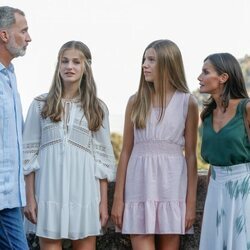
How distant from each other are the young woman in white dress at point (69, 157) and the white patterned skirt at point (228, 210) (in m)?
0.65

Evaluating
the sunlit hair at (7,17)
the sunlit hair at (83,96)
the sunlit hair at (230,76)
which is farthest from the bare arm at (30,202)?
the sunlit hair at (230,76)

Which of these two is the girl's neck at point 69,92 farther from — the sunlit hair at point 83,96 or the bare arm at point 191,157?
the bare arm at point 191,157

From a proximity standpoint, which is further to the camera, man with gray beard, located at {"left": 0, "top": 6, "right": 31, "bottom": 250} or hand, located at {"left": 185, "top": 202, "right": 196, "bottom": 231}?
hand, located at {"left": 185, "top": 202, "right": 196, "bottom": 231}

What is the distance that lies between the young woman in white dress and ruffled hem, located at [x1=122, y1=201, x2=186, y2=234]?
171 mm

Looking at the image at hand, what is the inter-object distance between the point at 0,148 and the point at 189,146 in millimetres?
1293

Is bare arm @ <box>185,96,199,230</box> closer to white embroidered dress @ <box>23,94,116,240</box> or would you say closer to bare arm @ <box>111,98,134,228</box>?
bare arm @ <box>111,98,134,228</box>

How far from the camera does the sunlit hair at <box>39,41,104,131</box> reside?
4.46m

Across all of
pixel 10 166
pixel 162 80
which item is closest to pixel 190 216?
pixel 162 80

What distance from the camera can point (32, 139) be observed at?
4457 millimetres

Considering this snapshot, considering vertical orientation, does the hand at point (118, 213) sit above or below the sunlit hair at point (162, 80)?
below

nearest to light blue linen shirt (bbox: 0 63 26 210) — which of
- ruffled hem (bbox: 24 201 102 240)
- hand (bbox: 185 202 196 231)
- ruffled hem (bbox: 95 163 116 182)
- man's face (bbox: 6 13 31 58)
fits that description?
man's face (bbox: 6 13 31 58)

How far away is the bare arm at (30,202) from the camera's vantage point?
4.38 m

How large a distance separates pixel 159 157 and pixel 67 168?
569 millimetres

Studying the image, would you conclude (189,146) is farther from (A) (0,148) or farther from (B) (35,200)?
(A) (0,148)
